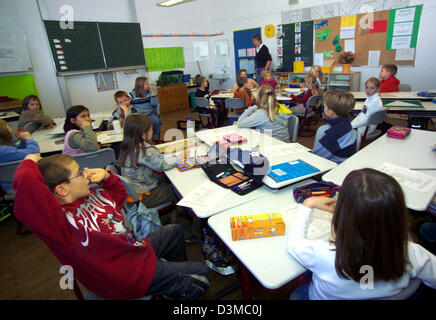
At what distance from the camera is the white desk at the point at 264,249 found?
1.02m

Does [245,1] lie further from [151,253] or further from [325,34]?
[151,253]

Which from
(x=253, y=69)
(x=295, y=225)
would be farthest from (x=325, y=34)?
(x=295, y=225)

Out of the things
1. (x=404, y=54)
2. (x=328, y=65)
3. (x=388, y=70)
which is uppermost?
(x=404, y=54)

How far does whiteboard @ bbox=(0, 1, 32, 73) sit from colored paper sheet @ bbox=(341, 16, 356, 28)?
21.1 ft

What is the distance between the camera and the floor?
1.77m

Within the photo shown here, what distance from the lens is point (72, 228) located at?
1027mm

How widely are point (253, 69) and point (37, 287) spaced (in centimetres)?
709

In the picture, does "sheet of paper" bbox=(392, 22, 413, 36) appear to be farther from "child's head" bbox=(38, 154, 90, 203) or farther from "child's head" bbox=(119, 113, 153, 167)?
"child's head" bbox=(38, 154, 90, 203)

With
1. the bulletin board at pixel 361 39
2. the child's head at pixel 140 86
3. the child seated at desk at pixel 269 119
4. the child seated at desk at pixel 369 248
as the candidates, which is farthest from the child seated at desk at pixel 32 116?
the bulletin board at pixel 361 39

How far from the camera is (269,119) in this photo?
2.79m

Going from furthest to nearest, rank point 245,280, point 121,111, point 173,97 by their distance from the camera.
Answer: point 173,97 → point 121,111 → point 245,280

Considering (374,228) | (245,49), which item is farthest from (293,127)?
(245,49)

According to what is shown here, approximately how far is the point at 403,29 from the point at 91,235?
6.27 meters

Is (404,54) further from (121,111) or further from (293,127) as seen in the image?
(121,111)
